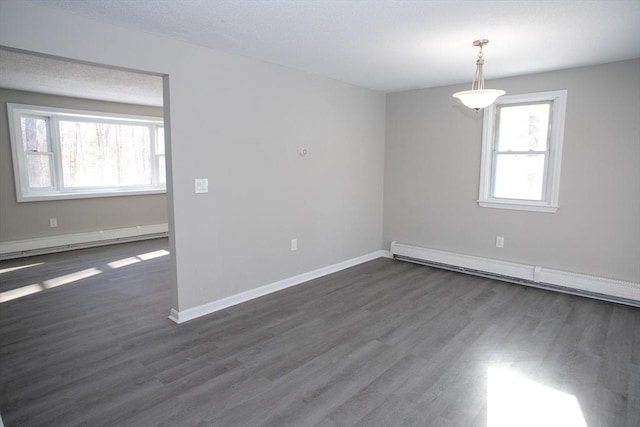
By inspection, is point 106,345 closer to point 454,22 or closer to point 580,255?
point 454,22

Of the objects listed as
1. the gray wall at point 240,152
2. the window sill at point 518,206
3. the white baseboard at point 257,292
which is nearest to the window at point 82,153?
the gray wall at point 240,152

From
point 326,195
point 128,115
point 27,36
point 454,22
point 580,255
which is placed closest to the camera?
point 27,36

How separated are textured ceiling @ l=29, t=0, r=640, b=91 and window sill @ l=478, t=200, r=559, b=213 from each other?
1496 millimetres

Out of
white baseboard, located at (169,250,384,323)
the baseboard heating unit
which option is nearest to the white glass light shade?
the baseboard heating unit

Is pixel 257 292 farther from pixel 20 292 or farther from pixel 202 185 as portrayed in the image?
pixel 20 292

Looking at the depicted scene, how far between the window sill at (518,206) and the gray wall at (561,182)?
62 mm

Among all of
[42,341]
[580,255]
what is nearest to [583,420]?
[580,255]

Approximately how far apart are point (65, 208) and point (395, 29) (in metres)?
5.69

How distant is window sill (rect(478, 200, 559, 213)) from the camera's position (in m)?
4.05

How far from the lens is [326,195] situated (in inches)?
179

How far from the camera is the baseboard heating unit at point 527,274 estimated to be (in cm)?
363

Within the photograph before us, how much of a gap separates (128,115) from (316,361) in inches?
224

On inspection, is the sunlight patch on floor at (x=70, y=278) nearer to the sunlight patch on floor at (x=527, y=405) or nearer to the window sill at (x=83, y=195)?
the window sill at (x=83, y=195)

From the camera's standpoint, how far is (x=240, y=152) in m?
3.54
